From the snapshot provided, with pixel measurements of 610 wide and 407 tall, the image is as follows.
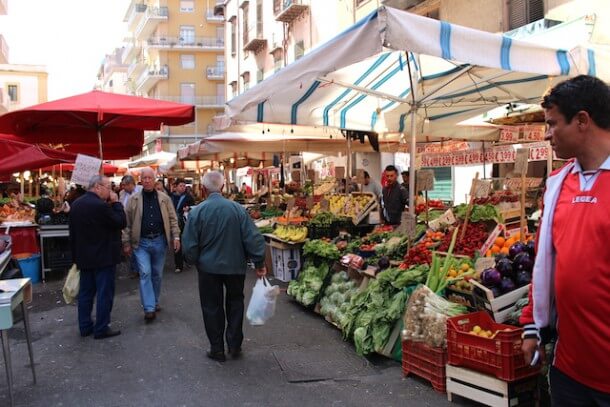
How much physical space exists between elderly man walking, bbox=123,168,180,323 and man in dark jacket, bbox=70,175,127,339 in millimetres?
470

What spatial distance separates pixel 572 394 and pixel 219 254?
364 centimetres

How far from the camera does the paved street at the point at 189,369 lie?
4.43 metres

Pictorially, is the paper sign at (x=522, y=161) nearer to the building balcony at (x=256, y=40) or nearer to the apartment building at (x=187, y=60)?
the building balcony at (x=256, y=40)

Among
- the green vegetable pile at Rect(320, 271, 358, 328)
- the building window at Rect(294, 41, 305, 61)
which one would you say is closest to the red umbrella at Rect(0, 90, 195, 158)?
the green vegetable pile at Rect(320, 271, 358, 328)

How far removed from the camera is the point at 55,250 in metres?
10.1

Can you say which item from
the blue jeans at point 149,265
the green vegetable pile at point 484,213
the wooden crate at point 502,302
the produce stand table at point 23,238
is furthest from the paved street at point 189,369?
the produce stand table at point 23,238

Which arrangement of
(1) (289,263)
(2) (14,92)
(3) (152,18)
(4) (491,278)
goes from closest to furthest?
(4) (491,278)
(1) (289,263)
(2) (14,92)
(3) (152,18)

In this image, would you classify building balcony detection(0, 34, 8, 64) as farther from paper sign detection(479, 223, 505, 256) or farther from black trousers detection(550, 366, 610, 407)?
black trousers detection(550, 366, 610, 407)

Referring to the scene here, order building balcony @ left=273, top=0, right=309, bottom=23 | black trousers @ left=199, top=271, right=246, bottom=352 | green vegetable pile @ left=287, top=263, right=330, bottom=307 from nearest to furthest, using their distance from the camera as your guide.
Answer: black trousers @ left=199, top=271, right=246, bottom=352
green vegetable pile @ left=287, top=263, right=330, bottom=307
building balcony @ left=273, top=0, right=309, bottom=23

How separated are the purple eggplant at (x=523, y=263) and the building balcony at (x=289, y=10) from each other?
74.8 feet

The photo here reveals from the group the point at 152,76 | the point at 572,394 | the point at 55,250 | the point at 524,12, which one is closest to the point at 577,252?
A: the point at 572,394

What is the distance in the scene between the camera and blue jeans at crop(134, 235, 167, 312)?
263 inches

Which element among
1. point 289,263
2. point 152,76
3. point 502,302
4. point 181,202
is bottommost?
point 289,263

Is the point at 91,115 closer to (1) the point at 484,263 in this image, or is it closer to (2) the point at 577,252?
(1) the point at 484,263
